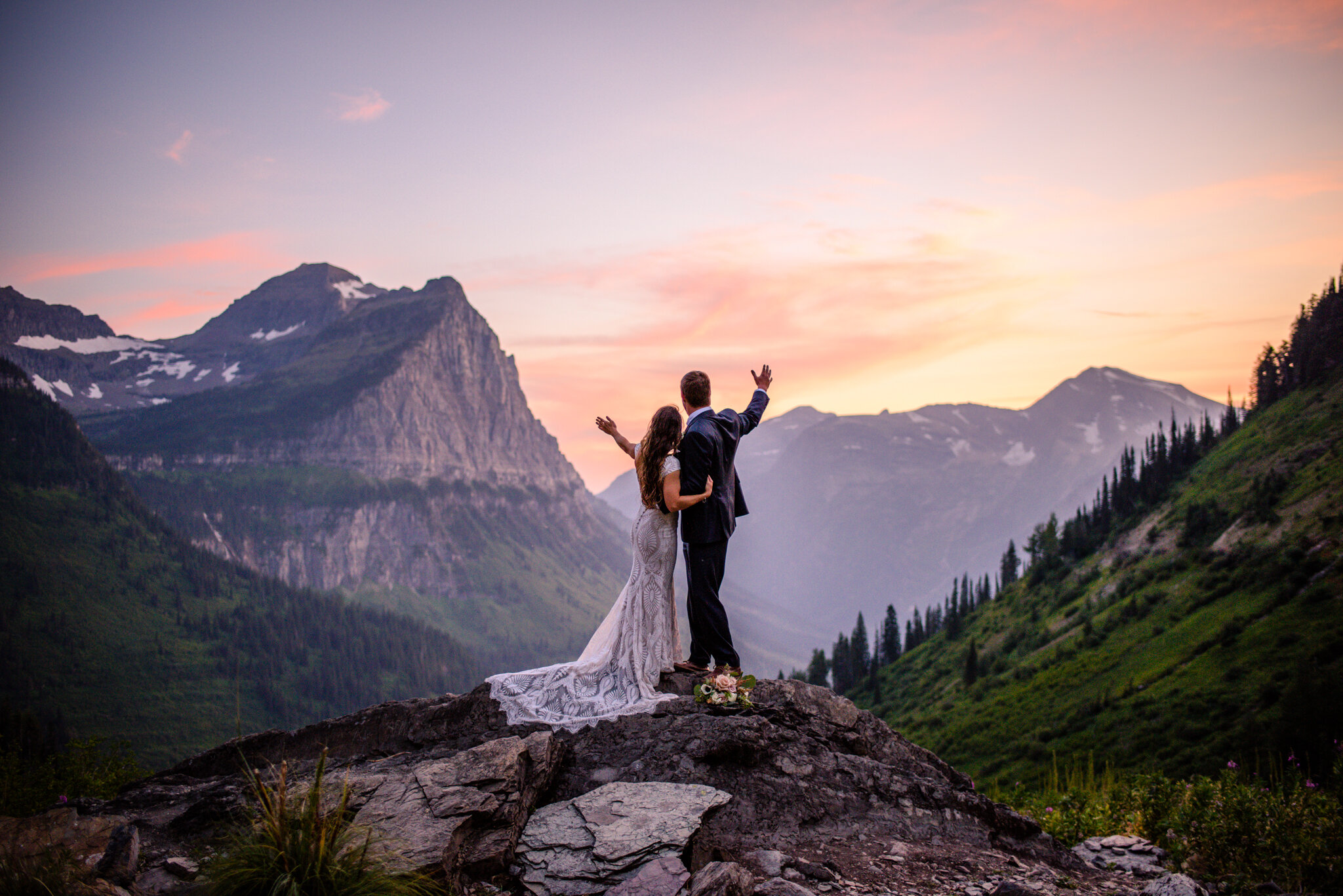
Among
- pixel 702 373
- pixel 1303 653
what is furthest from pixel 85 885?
pixel 1303 653

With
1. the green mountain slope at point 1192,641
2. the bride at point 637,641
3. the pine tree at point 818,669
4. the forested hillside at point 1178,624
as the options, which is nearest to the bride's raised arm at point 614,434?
the bride at point 637,641

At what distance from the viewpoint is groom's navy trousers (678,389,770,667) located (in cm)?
1173

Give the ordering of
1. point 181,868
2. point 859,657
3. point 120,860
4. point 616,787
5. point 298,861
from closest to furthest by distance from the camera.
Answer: point 298,861 → point 120,860 → point 181,868 → point 616,787 → point 859,657

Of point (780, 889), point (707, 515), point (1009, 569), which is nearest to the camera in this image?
point (780, 889)

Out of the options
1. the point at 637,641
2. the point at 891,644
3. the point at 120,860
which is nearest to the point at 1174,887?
the point at 637,641

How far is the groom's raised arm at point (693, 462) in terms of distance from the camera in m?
11.7

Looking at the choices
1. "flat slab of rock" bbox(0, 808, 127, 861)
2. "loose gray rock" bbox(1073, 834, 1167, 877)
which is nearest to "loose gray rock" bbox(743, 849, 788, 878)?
"loose gray rock" bbox(1073, 834, 1167, 877)

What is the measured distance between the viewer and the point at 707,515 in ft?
39.3

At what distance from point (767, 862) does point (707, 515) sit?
4.87 meters

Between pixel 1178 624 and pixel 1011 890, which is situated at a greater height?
pixel 1011 890

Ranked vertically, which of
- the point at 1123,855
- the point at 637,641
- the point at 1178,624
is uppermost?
the point at 637,641

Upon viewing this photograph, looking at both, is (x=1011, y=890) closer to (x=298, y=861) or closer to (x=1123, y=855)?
(x=1123, y=855)

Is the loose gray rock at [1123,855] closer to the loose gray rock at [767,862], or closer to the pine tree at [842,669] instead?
the loose gray rock at [767,862]

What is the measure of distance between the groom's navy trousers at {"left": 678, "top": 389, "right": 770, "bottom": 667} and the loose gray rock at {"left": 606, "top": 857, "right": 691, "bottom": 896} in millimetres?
3791
